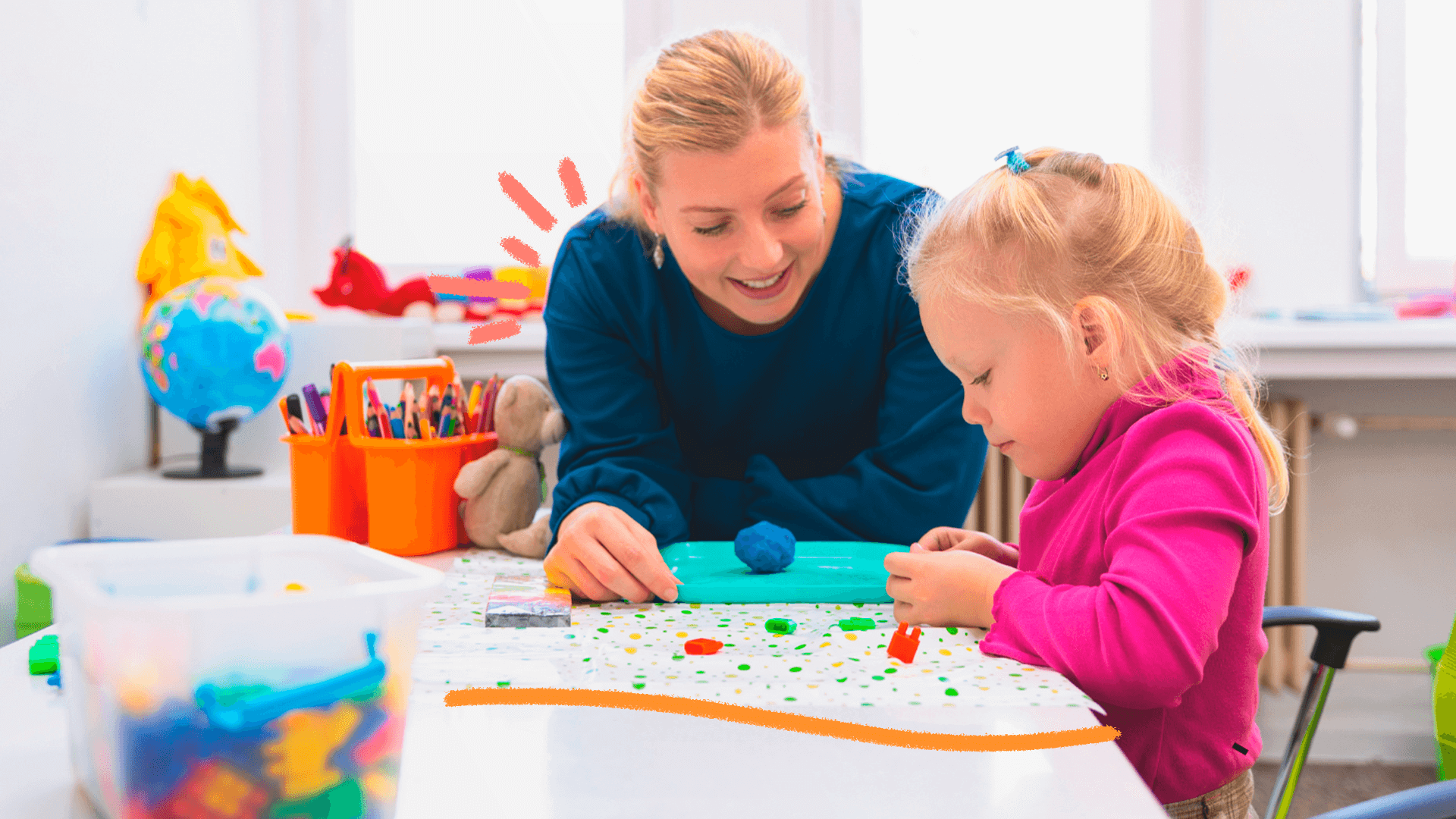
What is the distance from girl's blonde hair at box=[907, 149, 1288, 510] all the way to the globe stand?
1.16m

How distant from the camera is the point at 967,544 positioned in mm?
862

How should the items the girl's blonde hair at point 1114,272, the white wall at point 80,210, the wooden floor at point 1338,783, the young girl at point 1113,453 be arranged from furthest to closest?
the wooden floor at point 1338,783, the white wall at point 80,210, the girl's blonde hair at point 1114,272, the young girl at point 1113,453

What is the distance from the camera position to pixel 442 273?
225 centimetres

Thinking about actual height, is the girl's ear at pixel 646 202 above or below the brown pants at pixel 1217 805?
above

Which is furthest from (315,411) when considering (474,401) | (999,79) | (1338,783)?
(1338,783)

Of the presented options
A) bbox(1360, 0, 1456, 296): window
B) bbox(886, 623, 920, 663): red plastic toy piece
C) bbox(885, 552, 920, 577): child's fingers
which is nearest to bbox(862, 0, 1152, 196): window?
bbox(1360, 0, 1456, 296): window

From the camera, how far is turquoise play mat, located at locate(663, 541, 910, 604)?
0.80m

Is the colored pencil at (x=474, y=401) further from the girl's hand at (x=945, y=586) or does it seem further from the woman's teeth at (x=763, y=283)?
the girl's hand at (x=945, y=586)

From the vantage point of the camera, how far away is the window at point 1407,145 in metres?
2.12

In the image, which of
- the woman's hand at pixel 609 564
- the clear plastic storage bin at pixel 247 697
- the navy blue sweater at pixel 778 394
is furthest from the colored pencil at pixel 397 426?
the clear plastic storage bin at pixel 247 697

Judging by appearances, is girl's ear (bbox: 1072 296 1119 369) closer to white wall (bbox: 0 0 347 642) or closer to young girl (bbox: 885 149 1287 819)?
young girl (bbox: 885 149 1287 819)

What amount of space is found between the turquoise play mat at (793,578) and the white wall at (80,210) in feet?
2.98

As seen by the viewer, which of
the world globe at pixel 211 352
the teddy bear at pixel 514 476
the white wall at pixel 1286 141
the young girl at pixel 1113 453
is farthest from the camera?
the white wall at pixel 1286 141

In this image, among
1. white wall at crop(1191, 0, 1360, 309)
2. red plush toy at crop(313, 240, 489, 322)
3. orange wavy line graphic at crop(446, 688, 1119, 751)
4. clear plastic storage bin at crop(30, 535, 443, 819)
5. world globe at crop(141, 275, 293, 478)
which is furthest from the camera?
white wall at crop(1191, 0, 1360, 309)
